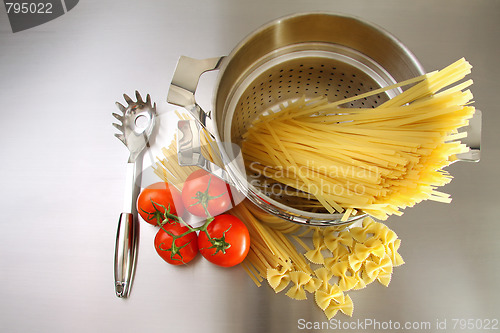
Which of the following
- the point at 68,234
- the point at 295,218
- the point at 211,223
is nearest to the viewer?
the point at 295,218

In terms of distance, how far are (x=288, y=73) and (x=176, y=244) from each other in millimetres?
397

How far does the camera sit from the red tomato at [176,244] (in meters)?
0.68

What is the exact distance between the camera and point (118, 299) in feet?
2.46

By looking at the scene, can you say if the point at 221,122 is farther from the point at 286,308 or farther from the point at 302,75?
the point at 286,308

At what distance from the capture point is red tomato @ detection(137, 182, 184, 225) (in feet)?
2.27

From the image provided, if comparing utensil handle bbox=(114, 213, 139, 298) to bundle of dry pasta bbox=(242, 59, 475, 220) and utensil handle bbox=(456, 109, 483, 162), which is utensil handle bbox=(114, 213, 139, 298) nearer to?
bundle of dry pasta bbox=(242, 59, 475, 220)

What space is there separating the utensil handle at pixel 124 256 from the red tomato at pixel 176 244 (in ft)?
0.25

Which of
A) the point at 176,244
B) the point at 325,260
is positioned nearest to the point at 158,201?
the point at 176,244

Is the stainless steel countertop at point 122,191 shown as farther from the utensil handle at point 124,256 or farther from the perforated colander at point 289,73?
the perforated colander at point 289,73

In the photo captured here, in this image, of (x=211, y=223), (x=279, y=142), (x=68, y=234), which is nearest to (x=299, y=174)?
(x=279, y=142)

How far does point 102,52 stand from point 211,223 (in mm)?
537

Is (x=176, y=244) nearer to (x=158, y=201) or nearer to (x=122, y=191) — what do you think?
(x=158, y=201)

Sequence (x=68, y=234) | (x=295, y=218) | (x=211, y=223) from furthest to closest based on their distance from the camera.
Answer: (x=68, y=234), (x=211, y=223), (x=295, y=218)

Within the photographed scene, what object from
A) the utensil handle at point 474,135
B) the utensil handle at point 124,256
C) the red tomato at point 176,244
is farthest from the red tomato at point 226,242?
the utensil handle at point 474,135
